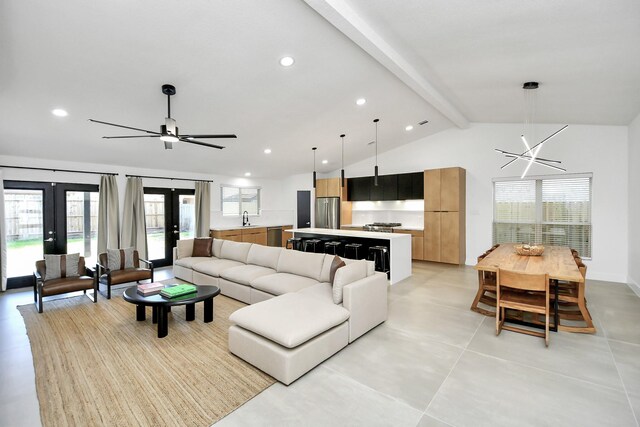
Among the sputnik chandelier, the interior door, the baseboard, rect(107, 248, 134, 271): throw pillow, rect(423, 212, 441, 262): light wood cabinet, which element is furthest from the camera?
the interior door

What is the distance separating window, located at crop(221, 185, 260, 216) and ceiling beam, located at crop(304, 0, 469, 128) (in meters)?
6.27

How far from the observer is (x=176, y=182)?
7.60 meters

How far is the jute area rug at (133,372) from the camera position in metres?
2.17

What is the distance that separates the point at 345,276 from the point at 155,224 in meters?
5.82

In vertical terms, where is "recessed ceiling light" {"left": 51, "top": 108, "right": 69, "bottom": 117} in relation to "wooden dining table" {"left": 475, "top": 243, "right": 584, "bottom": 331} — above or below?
above

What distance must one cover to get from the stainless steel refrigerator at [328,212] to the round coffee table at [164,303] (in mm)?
5509

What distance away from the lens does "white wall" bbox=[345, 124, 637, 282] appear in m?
5.64

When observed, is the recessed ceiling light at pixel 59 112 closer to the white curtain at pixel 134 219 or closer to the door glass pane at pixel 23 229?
the door glass pane at pixel 23 229

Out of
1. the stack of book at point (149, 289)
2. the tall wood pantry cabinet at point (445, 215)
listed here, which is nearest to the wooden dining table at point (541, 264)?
the tall wood pantry cabinet at point (445, 215)

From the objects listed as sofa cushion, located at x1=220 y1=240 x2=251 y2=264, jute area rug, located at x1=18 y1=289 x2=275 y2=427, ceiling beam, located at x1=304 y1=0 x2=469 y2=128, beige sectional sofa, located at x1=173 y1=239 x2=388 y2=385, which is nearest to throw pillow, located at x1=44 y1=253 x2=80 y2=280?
jute area rug, located at x1=18 y1=289 x2=275 y2=427

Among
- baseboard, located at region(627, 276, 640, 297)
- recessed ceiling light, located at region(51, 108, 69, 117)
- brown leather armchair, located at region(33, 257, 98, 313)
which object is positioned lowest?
baseboard, located at region(627, 276, 640, 297)

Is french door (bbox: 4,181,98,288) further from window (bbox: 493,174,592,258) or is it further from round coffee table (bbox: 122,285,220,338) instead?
window (bbox: 493,174,592,258)

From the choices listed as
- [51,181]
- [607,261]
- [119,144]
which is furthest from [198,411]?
[607,261]

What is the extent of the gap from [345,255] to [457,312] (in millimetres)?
2762
